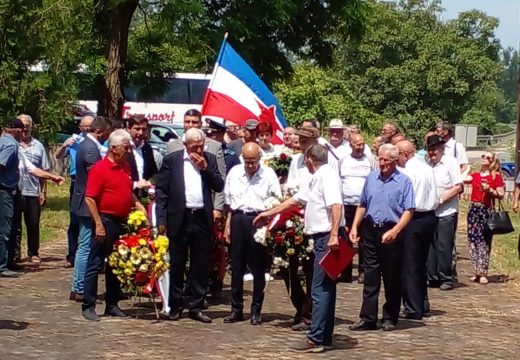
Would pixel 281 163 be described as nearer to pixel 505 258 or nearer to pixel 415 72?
pixel 505 258

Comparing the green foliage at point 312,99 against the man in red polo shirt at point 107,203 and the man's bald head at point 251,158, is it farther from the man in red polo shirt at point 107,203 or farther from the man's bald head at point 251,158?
the man in red polo shirt at point 107,203

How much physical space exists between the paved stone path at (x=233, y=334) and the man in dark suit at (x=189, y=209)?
426mm

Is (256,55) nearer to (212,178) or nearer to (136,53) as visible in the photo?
(136,53)

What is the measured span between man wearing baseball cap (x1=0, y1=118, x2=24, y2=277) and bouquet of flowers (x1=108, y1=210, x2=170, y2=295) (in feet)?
10.2

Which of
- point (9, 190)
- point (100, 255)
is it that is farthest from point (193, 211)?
point (9, 190)

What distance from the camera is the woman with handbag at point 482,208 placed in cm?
1389

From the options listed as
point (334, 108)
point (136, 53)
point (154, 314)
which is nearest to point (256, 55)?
point (136, 53)

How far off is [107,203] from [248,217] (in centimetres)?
140

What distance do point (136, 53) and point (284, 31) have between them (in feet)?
14.8

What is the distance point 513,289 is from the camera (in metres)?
13.6

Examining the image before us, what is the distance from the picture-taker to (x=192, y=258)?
10836 mm

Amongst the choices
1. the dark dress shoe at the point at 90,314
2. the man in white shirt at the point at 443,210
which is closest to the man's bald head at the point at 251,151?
the dark dress shoe at the point at 90,314

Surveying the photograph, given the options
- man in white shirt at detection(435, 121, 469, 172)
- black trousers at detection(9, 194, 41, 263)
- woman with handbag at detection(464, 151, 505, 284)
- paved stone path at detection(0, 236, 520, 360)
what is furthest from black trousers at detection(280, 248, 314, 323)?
black trousers at detection(9, 194, 41, 263)

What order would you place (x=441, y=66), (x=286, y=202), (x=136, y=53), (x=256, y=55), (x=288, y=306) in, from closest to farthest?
(x=286, y=202), (x=288, y=306), (x=136, y=53), (x=256, y=55), (x=441, y=66)
